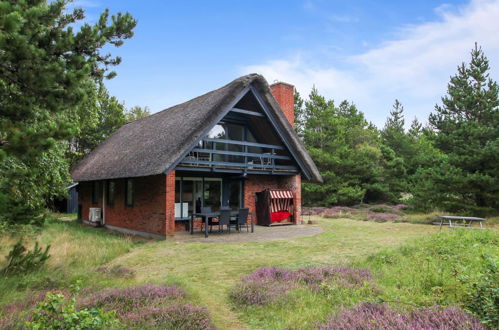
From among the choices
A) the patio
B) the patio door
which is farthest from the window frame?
the patio door

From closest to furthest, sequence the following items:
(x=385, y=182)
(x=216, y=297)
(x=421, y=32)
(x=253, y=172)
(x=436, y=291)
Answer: (x=436, y=291) < (x=216, y=297) < (x=421, y=32) < (x=253, y=172) < (x=385, y=182)

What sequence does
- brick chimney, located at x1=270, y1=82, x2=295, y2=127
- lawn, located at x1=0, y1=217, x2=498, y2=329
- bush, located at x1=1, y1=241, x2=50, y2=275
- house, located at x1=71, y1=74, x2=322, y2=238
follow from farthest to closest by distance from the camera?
brick chimney, located at x1=270, y1=82, x2=295, y2=127 < house, located at x1=71, y1=74, x2=322, y2=238 < bush, located at x1=1, y1=241, x2=50, y2=275 < lawn, located at x1=0, y1=217, x2=498, y2=329

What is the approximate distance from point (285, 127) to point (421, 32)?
628 cm

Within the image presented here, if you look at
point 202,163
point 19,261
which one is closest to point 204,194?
point 202,163

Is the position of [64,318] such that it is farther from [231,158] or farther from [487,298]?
[231,158]

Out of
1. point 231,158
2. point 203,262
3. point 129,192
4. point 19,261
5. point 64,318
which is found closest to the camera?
point 64,318

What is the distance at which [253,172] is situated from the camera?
597 inches

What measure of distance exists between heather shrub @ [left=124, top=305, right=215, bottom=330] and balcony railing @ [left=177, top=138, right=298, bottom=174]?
27.9ft

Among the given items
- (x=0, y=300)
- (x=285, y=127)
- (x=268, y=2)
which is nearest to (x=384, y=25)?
(x=268, y=2)

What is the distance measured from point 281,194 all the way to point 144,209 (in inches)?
249

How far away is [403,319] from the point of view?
349 centimetres

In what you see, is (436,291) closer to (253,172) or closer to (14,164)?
(14,164)

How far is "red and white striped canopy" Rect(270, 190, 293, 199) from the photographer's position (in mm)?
15854

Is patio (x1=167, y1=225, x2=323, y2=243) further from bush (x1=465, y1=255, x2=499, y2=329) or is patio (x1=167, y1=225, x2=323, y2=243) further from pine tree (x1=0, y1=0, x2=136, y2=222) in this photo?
bush (x1=465, y1=255, x2=499, y2=329)
